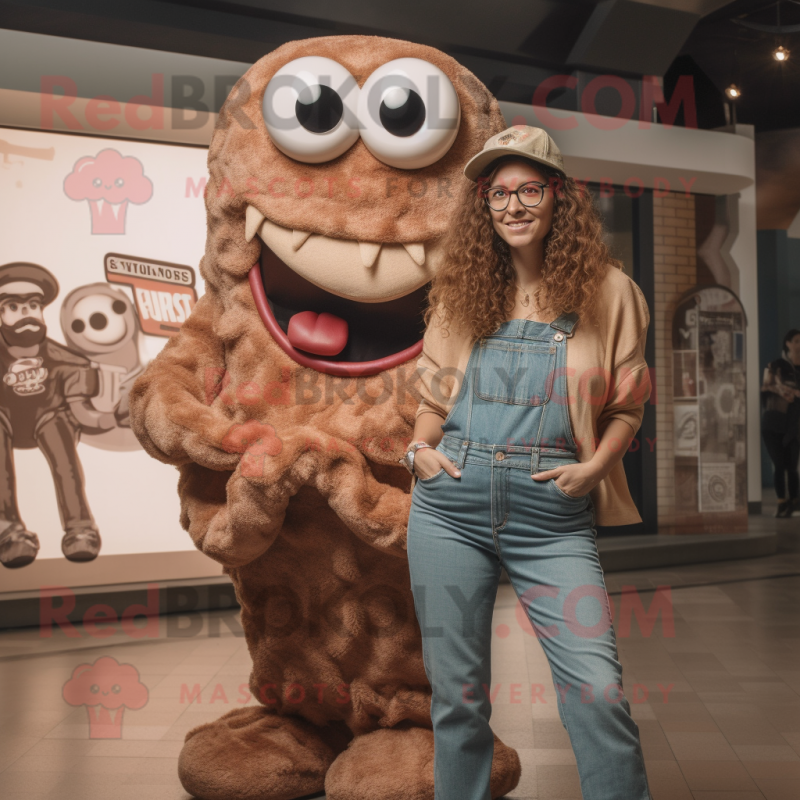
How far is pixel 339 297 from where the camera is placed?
2.15 meters

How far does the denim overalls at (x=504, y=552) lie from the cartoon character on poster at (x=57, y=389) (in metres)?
2.83

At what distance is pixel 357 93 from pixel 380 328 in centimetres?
55

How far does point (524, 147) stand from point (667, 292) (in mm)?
4783

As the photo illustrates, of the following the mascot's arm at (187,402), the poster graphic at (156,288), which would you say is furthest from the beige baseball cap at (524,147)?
the poster graphic at (156,288)

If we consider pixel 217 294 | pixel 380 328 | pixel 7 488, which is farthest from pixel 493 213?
pixel 7 488

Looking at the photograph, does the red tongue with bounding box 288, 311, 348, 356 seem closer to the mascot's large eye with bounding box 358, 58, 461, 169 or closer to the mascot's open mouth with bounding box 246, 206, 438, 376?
the mascot's open mouth with bounding box 246, 206, 438, 376

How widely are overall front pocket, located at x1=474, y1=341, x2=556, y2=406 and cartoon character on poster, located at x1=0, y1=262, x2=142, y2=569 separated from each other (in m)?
2.90

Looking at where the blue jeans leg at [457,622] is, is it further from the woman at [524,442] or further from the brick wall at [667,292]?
the brick wall at [667,292]

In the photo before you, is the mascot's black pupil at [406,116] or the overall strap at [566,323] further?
the mascot's black pupil at [406,116]

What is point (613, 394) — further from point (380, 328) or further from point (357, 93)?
point (357, 93)

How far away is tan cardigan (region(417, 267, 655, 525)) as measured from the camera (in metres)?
1.58

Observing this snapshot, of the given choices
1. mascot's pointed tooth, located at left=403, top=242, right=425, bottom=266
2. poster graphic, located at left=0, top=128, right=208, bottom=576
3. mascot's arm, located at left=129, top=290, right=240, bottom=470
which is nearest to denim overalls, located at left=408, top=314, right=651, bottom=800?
mascot's pointed tooth, located at left=403, top=242, right=425, bottom=266

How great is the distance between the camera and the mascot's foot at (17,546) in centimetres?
396

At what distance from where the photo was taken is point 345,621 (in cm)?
212
